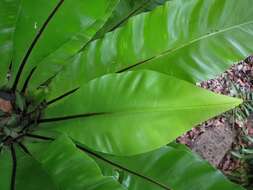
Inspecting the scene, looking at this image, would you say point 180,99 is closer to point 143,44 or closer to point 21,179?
point 143,44

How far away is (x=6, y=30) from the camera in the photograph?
2.84ft

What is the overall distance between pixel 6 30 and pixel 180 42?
1.11 feet

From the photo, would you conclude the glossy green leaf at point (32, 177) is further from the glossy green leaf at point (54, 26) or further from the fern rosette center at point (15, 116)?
the glossy green leaf at point (54, 26)

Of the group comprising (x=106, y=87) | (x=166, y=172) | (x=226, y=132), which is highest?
(x=106, y=87)

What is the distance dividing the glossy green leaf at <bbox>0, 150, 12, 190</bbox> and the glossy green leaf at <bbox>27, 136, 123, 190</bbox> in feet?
0.20

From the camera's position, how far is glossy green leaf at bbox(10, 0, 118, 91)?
854 millimetres

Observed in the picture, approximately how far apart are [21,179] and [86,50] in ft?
0.95

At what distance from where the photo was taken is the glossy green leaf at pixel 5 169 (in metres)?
0.81

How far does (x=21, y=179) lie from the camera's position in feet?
2.67

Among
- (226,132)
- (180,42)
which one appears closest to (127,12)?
(180,42)

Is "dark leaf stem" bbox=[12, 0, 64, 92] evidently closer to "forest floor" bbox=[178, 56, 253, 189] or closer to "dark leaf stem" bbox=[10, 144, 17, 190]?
"dark leaf stem" bbox=[10, 144, 17, 190]

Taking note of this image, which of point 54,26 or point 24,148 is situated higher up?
point 54,26

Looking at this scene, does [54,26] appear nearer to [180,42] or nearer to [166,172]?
[180,42]

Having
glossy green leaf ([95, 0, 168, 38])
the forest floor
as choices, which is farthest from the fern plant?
the forest floor
